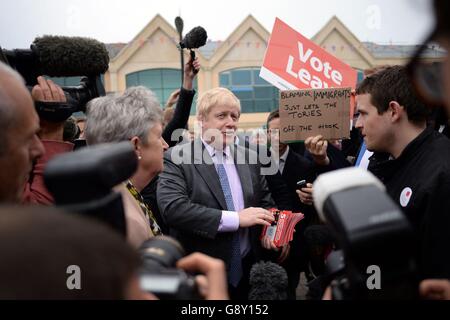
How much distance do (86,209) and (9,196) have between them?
0.35 metres

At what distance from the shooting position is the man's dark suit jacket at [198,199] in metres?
2.37

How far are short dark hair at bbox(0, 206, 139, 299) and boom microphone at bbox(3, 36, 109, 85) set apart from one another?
133cm

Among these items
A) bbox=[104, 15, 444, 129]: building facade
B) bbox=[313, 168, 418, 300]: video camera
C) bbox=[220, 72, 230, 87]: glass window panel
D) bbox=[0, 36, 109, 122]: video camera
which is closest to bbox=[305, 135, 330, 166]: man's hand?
bbox=[0, 36, 109, 122]: video camera

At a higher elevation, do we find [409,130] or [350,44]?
[350,44]

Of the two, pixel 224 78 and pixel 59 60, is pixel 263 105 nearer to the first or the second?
pixel 224 78

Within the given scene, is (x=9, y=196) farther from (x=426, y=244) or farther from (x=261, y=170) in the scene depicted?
(x=261, y=170)

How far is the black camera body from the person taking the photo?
821 millimetres

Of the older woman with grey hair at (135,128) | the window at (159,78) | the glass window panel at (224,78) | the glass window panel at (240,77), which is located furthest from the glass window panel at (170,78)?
the older woman with grey hair at (135,128)

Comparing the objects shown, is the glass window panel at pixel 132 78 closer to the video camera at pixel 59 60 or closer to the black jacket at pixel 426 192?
the video camera at pixel 59 60

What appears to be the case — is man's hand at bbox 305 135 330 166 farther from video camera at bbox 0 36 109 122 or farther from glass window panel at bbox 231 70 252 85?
glass window panel at bbox 231 70 252 85

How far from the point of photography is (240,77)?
2545 centimetres

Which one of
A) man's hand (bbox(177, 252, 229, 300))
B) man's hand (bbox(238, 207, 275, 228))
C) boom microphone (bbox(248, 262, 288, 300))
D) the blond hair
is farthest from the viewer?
the blond hair

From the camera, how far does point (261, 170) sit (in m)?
2.75
